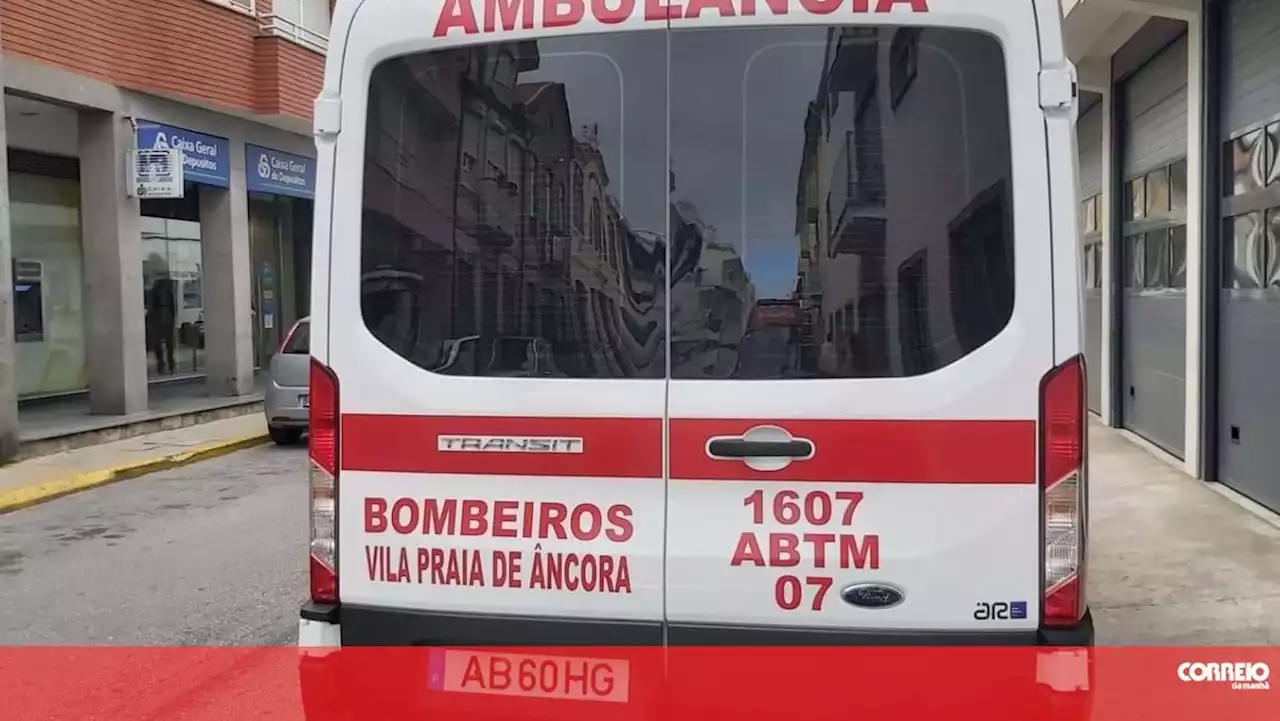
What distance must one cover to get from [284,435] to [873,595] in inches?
450

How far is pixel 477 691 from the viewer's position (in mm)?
2986

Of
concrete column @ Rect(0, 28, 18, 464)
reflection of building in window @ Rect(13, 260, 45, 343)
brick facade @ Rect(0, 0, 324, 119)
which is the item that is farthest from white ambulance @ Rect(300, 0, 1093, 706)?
reflection of building in window @ Rect(13, 260, 45, 343)

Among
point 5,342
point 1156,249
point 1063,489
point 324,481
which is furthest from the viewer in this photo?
point 5,342

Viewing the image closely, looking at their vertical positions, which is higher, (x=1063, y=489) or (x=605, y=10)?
(x=605, y=10)

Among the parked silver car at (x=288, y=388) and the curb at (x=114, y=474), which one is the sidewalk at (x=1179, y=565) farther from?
the curb at (x=114, y=474)

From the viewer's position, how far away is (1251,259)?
8.02 m

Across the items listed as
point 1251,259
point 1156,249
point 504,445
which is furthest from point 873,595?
point 1156,249

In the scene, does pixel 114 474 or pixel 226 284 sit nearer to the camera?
pixel 114 474

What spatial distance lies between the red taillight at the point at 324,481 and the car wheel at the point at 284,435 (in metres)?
10.3

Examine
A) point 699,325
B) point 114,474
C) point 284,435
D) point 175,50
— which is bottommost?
point 114,474

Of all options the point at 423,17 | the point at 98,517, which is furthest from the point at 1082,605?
the point at 98,517

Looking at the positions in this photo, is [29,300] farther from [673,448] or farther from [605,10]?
[673,448]

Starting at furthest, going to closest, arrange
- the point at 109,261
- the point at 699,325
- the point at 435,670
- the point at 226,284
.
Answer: the point at 226,284, the point at 109,261, the point at 435,670, the point at 699,325

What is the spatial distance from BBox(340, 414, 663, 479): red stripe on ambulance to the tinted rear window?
0.48ft
